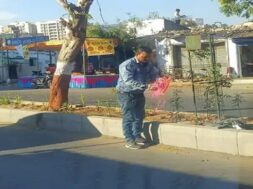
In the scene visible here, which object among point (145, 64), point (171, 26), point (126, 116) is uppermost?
point (171, 26)

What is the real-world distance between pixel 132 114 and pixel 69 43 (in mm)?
4519

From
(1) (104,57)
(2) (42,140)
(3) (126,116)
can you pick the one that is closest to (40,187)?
(3) (126,116)

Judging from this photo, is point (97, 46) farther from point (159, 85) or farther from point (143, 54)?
point (143, 54)

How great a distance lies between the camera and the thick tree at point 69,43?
1284 cm

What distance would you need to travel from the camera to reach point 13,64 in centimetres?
5312

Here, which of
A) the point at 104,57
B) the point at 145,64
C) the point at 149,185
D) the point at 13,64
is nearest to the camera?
the point at 149,185

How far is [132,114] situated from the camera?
898cm

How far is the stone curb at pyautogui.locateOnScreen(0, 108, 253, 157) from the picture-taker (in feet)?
25.8

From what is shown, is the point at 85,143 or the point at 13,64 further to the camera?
the point at 13,64

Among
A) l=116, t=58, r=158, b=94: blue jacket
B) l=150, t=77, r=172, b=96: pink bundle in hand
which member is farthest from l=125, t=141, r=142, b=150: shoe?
l=150, t=77, r=172, b=96: pink bundle in hand

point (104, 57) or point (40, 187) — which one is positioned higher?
point (104, 57)

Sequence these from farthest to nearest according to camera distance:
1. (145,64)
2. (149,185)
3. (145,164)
→ (145,64) → (145,164) → (149,185)

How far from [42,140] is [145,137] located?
2.19m

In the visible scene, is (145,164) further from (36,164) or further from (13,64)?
(13,64)
